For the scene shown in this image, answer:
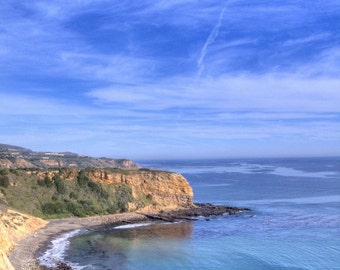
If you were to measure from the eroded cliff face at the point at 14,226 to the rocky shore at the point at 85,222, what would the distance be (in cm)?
71

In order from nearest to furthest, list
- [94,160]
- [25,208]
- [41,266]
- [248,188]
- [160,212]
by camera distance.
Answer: [41,266], [25,208], [160,212], [248,188], [94,160]

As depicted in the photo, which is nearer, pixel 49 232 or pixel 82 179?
pixel 49 232

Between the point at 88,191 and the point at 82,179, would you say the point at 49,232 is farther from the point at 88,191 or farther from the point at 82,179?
the point at 82,179

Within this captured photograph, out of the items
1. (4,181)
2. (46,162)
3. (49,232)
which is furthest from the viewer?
(46,162)

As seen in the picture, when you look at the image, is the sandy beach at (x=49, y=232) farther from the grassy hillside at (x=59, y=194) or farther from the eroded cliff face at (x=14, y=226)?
the grassy hillside at (x=59, y=194)

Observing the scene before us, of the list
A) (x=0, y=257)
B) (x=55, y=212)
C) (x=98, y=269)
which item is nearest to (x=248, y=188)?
(x=55, y=212)

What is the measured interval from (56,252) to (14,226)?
25.8 feet

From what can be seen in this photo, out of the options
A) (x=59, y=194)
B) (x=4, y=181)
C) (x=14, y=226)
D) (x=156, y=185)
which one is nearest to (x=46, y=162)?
(x=156, y=185)

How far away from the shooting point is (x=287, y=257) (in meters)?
41.4

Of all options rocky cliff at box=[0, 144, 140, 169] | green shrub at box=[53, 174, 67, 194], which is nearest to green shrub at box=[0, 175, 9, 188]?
green shrub at box=[53, 174, 67, 194]

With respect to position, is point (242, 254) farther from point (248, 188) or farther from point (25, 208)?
point (248, 188)

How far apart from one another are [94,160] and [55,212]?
9491 cm

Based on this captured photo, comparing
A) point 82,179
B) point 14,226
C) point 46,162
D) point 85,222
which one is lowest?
point 85,222

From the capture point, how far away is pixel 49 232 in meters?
54.2
